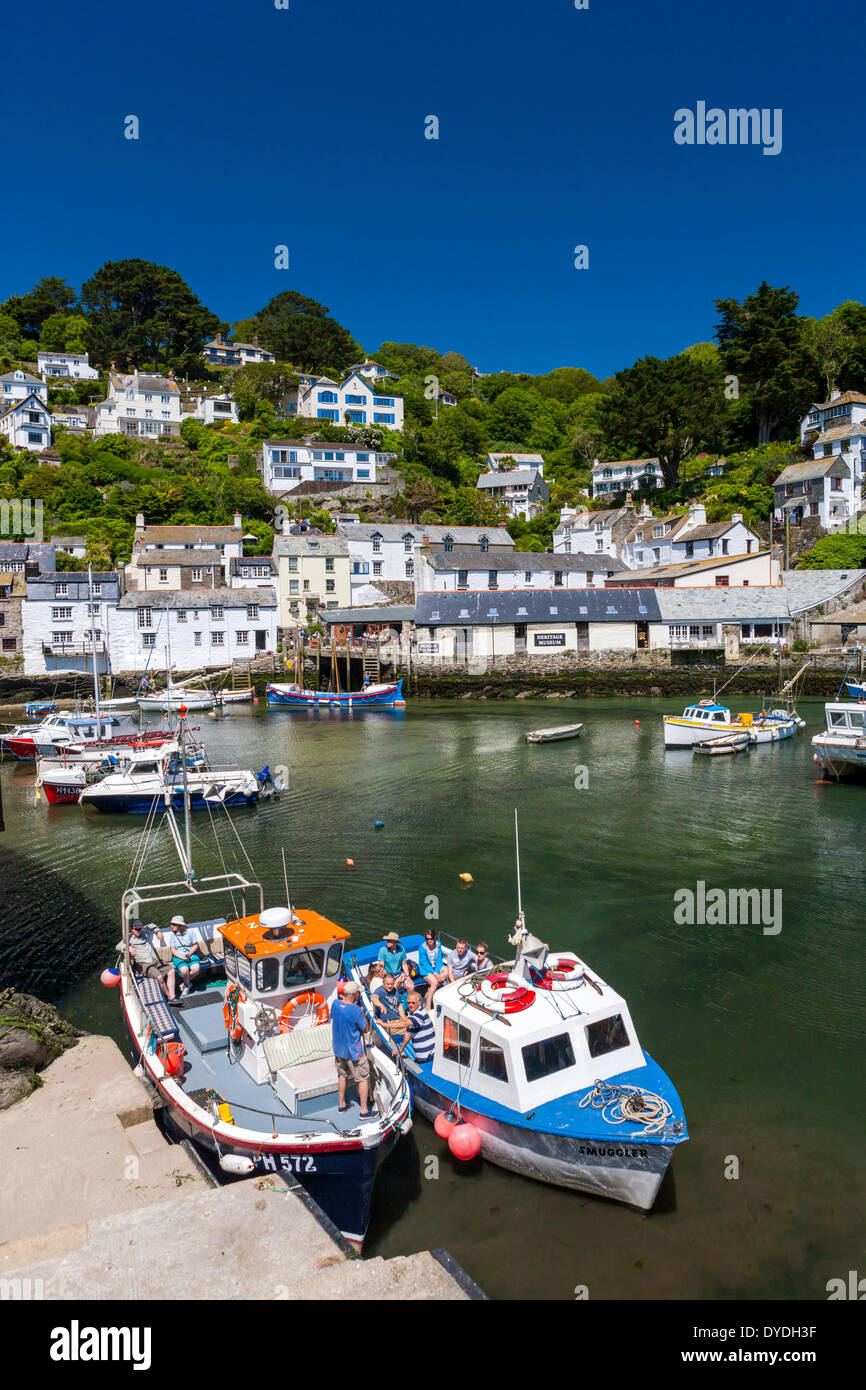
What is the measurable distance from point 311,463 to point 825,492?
53372 millimetres

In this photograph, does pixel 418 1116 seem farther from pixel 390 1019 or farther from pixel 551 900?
pixel 551 900

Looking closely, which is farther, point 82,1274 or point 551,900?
point 551,900

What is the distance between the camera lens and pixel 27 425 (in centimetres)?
8988

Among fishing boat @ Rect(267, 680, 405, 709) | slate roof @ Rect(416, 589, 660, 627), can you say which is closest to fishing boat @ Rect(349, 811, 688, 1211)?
fishing boat @ Rect(267, 680, 405, 709)

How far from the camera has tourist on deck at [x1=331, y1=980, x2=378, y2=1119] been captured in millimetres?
9812

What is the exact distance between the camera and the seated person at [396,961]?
12938mm

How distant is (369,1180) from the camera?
30.0 feet

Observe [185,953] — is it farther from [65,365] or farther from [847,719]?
[65,365]

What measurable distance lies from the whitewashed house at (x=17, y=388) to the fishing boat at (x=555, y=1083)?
10557cm

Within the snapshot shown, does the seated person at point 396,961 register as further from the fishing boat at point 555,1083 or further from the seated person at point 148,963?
the seated person at point 148,963

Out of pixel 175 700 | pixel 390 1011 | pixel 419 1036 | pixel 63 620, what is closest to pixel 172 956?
pixel 390 1011
